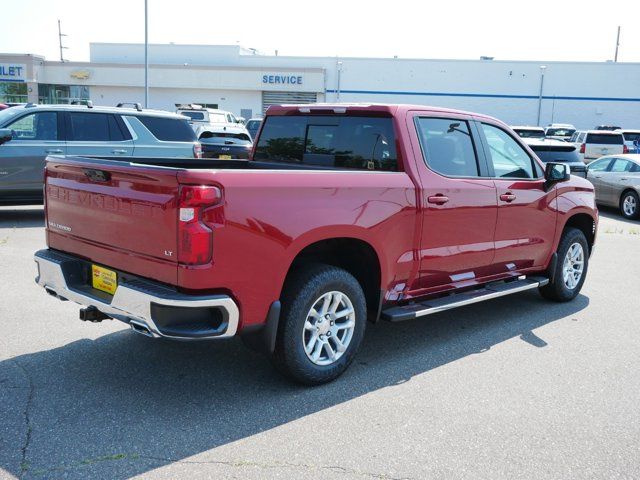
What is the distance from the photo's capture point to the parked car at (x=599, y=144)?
23828 mm

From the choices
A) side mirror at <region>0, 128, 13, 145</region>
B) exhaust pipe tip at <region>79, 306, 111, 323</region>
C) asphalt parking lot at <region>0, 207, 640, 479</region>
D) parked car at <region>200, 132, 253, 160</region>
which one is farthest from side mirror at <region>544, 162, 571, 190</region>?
parked car at <region>200, 132, 253, 160</region>

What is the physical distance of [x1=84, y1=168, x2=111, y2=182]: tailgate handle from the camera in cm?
403

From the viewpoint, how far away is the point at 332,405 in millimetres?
4145

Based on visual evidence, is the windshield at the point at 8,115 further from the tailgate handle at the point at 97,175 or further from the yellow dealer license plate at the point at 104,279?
the yellow dealer license plate at the point at 104,279

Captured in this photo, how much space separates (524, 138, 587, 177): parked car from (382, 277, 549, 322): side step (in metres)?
8.96

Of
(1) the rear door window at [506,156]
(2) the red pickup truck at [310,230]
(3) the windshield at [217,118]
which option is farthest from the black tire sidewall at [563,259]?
(3) the windshield at [217,118]

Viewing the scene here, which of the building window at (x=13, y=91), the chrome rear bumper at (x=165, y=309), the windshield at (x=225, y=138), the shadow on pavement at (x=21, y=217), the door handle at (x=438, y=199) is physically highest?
the building window at (x=13, y=91)

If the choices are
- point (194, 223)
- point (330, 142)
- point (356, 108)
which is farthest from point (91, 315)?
point (356, 108)

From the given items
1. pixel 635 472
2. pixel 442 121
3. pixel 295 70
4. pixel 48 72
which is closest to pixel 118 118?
pixel 442 121

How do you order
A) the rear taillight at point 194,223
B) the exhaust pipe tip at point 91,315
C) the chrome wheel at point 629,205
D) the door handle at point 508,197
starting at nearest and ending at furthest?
1. the rear taillight at point 194,223
2. the exhaust pipe tip at point 91,315
3. the door handle at point 508,197
4. the chrome wheel at point 629,205

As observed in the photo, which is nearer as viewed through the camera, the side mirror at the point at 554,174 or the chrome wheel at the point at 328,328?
the chrome wheel at the point at 328,328

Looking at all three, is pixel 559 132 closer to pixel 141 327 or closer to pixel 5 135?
pixel 5 135

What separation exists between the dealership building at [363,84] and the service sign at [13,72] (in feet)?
0.25

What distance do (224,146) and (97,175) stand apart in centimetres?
1232
